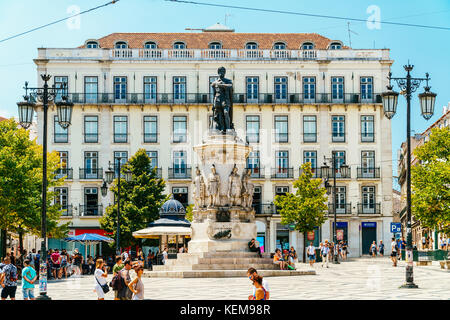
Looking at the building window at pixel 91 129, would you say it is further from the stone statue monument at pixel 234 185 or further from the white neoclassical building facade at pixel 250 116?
the stone statue monument at pixel 234 185

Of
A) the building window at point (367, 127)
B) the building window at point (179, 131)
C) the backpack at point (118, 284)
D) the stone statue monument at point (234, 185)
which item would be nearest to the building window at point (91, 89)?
the building window at point (179, 131)

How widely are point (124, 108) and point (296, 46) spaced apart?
637 inches

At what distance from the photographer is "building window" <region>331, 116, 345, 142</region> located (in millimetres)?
60938

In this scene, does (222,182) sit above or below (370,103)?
below

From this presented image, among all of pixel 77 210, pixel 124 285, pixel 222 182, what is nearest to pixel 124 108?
pixel 77 210

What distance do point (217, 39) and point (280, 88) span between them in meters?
7.72

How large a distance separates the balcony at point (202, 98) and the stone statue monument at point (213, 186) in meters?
34.7

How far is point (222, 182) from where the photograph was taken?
87.1ft

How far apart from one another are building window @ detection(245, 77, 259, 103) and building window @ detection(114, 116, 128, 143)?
35.0 feet

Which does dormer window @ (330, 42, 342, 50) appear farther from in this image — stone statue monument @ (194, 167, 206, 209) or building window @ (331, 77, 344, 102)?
stone statue monument @ (194, 167, 206, 209)

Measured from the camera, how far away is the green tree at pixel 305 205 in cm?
5144

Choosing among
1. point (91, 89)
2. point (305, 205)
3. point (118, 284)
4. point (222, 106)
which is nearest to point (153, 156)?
point (91, 89)
